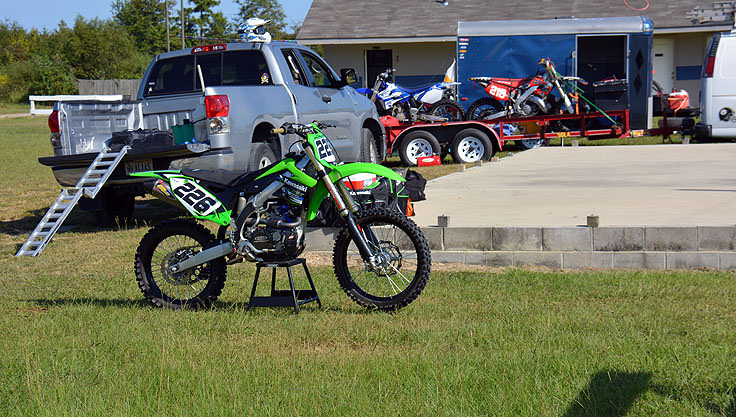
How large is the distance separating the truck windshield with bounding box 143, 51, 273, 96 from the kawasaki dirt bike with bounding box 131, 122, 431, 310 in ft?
15.5

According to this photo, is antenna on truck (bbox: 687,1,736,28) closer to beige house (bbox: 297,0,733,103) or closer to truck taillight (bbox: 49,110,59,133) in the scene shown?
beige house (bbox: 297,0,733,103)

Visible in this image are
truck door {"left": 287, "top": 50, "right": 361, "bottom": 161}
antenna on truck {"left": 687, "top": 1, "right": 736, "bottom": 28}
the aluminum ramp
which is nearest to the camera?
the aluminum ramp

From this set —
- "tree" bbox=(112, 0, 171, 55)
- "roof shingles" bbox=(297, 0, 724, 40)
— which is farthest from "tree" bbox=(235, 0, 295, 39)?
"roof shingles" bbox=(297, 0, 724, 40)

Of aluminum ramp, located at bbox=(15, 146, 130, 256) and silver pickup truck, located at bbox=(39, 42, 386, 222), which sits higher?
silver pickup truck, located at bbox=(39, 42, 386, 222)

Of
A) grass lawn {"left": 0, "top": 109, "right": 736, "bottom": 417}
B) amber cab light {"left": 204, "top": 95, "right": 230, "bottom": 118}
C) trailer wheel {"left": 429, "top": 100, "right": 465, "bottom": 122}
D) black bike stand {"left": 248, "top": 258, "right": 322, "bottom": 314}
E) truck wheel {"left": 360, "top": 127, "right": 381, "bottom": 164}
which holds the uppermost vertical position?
amber cab light {"left": 204, "top": 95, "right": 230, "bottom": 118}

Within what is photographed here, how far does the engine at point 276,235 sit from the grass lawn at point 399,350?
43cm

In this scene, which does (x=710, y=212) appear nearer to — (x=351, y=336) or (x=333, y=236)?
(x=333, y=236)

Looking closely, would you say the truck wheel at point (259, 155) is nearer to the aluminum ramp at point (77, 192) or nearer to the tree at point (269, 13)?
the aluminum ramp at point (77, 192)

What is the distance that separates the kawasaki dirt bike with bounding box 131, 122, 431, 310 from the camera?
616 cm

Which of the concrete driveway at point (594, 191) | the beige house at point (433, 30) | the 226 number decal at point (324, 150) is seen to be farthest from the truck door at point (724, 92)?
the 226 number decal at point (324, 150)

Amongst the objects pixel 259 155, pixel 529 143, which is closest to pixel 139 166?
pixel 259 155

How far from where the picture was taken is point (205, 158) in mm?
9711

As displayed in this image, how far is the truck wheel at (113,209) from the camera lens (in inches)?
435

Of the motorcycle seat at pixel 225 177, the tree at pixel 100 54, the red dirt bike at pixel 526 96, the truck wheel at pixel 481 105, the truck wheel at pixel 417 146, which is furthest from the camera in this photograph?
the tree at pixel 100 54
